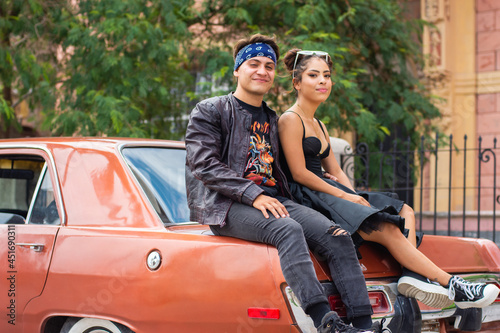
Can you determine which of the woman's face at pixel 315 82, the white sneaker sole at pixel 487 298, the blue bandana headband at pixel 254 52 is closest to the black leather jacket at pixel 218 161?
the blue bandana headband at pixel 254 52

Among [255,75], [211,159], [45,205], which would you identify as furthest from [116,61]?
[211,159]

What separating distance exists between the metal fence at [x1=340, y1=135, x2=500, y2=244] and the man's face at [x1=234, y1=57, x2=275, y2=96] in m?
4.19

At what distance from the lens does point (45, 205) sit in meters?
3.99

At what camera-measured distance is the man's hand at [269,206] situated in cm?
321

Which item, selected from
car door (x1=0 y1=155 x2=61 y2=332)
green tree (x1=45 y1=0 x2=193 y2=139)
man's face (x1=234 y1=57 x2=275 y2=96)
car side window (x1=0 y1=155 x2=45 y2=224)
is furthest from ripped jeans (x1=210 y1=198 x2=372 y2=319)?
green tree (x1=45 y1=0 x2=193 y2=139)

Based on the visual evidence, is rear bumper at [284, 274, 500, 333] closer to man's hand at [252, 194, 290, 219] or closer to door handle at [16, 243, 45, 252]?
man's hand at [252, 194, 290, 219]

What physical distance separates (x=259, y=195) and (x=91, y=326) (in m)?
1.15

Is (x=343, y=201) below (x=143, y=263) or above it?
above

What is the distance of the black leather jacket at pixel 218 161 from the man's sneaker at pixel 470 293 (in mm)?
1001

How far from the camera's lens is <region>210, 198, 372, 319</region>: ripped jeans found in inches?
116

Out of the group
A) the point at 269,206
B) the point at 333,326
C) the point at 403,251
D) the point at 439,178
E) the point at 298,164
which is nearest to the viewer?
the point at 333,326

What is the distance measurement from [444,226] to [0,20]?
7.62 m

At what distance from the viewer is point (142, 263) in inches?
130

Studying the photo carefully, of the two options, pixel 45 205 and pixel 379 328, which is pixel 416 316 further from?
pixel 45 205
